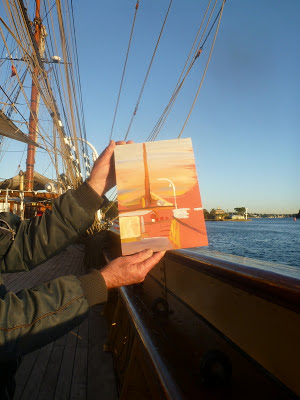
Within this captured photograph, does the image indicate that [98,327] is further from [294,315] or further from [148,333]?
[294,315]

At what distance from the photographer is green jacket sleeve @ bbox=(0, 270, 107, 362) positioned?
604 mm

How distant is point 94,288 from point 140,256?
0.19 m

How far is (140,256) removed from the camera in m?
0.86

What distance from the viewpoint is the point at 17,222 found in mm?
1087

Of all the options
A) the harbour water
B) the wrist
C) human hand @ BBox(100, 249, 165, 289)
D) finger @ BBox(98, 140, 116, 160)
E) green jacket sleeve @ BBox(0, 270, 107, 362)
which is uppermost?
finger @ BBox(98, 140, 116, 160)

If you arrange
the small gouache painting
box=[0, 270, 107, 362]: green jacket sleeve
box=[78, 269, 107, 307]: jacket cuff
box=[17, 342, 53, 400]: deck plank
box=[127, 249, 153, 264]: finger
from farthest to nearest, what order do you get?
box=[17, 342, 53, 400]: deck plank < the small gouache painting < box=[127, 249, 153, 264]: finger < box=[78, 269, 107, 307]: jacket cuff < box=[0, 270, 107, 362]: green jacket sleeve

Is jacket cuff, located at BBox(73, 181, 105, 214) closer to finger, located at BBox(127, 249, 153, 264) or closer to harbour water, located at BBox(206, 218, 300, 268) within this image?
finger, located at BBox(127, 249, 153, 264)

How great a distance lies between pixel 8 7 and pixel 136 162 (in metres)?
2.65

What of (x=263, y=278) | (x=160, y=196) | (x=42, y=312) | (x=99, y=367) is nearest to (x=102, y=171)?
(x=160, y=196)

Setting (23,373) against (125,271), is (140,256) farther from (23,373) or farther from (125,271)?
(23,373)

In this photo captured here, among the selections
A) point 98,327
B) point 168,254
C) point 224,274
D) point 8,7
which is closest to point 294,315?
point 224,274

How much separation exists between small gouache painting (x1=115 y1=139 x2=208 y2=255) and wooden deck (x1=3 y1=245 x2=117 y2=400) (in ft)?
4.07

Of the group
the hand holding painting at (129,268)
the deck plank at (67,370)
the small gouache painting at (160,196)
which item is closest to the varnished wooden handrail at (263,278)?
the small gouache painting at (160,196)

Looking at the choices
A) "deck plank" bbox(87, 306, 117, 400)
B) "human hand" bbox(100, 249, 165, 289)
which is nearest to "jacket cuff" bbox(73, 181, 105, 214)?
"human hand" bbox(100, 249, 165, 289)
